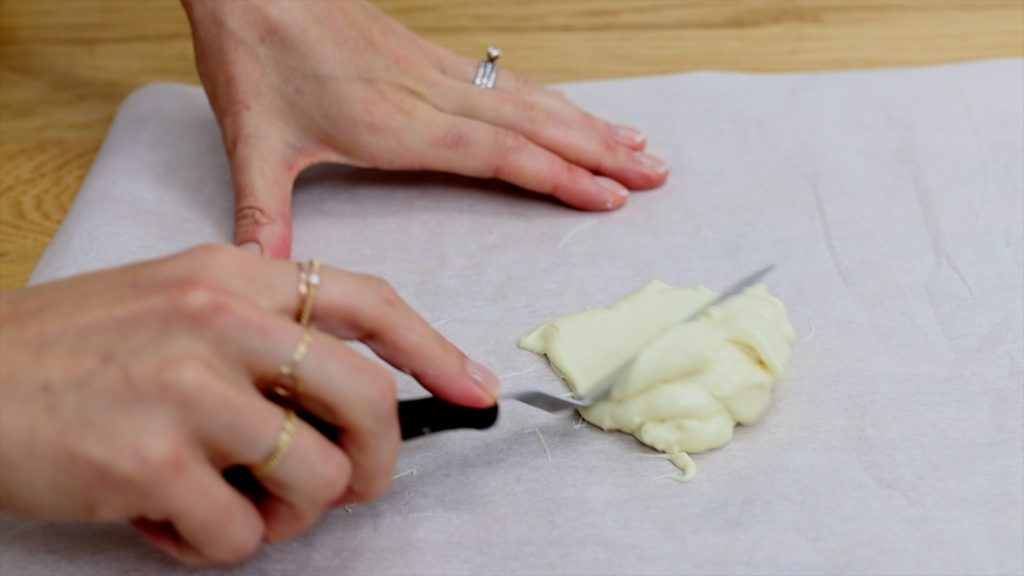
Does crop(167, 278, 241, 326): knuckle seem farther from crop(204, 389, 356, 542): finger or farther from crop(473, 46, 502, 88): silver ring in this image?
crop(473, 46, 502, 88): silver ring

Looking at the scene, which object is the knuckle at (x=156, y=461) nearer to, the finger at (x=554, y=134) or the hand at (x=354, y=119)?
the hand at (x=354, y=119)

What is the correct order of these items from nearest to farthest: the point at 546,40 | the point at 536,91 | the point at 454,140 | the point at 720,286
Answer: the point at 720,286 → the point at 454,140 → the point at 536,91 → the point at 546,40

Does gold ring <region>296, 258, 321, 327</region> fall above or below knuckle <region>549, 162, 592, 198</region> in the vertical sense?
below

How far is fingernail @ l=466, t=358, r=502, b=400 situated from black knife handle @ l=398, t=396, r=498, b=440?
0.06ft

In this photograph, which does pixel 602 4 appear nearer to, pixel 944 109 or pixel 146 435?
pixel 944 109

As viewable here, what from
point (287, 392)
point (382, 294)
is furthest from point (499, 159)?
point (287, 392)

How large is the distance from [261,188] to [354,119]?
0.47ft

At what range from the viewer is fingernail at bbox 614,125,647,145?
4.54ft

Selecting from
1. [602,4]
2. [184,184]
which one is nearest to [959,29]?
[602,4]

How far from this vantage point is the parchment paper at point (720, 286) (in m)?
0.92

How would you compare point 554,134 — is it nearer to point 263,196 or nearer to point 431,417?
point 263,196

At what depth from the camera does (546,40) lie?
5.43 feet

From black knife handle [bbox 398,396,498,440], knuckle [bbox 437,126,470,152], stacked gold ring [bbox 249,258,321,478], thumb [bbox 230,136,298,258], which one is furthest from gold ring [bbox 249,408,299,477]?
knuckle [bbox 437,126,470,152]

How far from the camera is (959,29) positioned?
1591 millimetres
